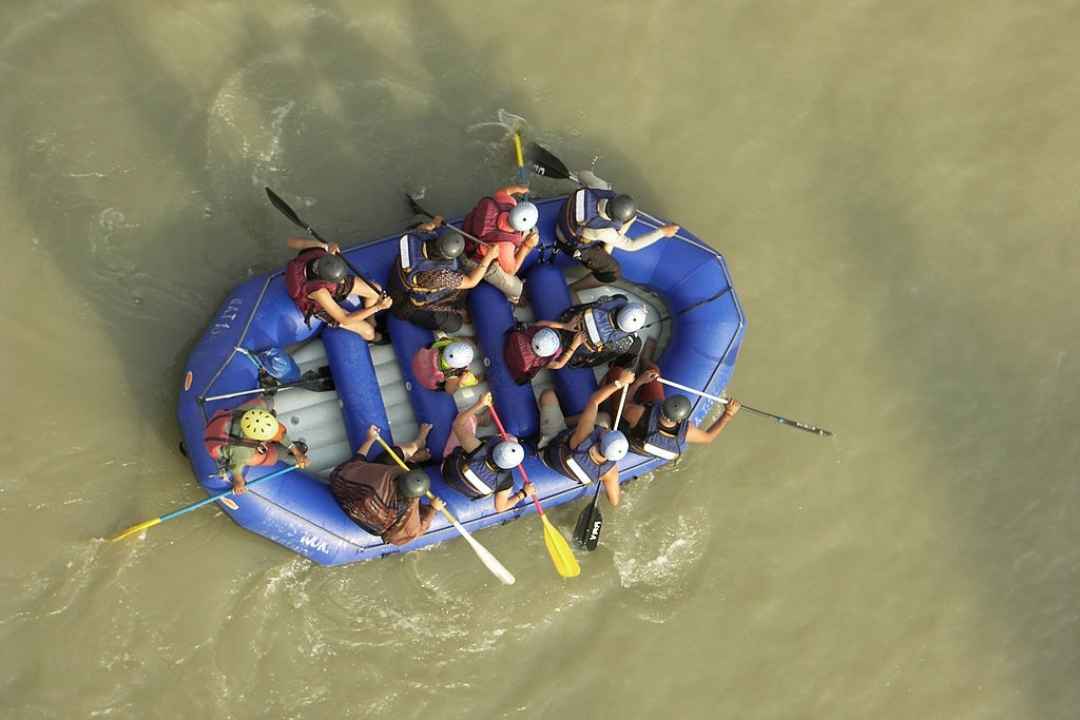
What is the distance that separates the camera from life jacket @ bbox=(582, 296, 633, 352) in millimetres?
4273

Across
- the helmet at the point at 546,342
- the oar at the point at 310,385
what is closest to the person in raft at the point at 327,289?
the oar at the point at 310,385

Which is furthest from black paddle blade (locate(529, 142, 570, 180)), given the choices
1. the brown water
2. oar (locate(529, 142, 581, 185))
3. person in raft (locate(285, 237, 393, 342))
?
person in raft (locate(285, 237, 393, 342))

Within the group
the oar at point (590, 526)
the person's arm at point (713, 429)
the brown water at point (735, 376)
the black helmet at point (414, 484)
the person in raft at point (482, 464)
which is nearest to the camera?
the black helmet at point (414, 484)

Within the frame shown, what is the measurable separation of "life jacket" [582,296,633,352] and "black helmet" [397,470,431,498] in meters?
1.14

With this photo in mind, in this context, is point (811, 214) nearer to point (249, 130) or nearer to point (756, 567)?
point (756, 567)

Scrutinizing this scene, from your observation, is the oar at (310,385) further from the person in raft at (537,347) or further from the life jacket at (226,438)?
the person in raft at (537,347)

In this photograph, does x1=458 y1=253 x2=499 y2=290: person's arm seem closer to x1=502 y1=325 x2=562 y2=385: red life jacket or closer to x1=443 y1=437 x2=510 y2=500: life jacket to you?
x1=502 y1=325 x2=562 y2=385: red life jacket

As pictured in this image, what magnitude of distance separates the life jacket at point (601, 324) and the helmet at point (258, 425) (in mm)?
1635

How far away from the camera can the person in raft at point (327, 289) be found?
3.96 metres

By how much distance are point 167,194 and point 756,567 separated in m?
4.33

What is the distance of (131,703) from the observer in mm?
4430

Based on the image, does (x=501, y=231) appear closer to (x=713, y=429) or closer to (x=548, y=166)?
(x=548, y=166)

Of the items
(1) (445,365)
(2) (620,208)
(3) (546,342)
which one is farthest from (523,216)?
(1) (445,365)

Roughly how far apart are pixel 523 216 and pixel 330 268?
99 centimetres
